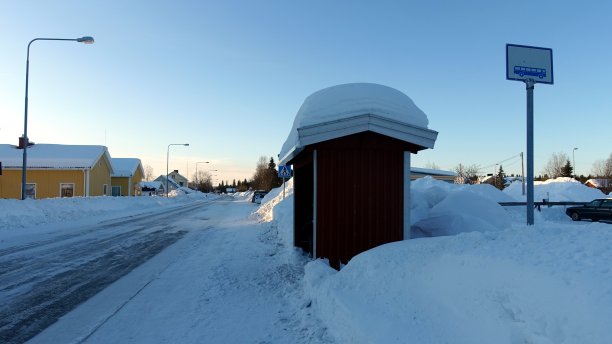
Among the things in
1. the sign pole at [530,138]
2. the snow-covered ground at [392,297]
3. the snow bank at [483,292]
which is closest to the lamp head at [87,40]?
the snow-covered ground at [392,297]

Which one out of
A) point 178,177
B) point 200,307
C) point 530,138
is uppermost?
point 178,177

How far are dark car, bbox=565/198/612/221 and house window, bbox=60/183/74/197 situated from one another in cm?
3812

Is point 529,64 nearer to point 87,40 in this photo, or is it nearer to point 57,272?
point 57,272

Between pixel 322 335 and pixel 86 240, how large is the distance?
1143 centimetres

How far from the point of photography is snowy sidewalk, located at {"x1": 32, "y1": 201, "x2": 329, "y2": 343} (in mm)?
5257

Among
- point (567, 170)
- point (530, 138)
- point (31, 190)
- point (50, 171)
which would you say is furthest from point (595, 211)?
point (567, 170)

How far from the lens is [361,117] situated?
28.3ft

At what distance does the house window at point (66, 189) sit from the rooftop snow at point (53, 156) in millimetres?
1619

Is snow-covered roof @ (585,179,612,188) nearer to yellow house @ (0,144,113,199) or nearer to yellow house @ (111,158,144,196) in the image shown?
yellow house @ (111,158,144,196)

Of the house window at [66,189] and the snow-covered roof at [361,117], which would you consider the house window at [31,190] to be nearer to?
the house window at [66,189]

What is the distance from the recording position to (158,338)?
203 inches

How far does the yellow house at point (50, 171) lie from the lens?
3691 centimetres

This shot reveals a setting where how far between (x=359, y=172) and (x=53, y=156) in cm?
3802

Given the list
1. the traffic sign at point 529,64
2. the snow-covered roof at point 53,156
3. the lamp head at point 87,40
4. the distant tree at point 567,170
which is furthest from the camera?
the distant tree at point 567,170
